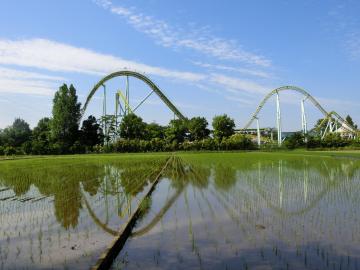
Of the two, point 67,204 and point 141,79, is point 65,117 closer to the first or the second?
point 141,79

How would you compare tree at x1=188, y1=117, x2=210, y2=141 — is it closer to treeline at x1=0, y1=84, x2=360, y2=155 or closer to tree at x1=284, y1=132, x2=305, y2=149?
treeline at x1=0, y1=84, x2=360, y2=155

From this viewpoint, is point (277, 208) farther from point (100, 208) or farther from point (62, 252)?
point (62, 252)

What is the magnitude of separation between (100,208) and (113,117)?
52008 mm

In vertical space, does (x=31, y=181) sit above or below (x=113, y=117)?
below

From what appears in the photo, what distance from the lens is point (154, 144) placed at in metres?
56.8

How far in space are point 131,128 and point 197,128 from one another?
1092cm

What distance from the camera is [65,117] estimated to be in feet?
190

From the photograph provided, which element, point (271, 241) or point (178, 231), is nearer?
point (271, 241)

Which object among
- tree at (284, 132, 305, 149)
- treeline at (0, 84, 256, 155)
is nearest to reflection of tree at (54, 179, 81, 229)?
treeline at (0, 84, 256, 155)

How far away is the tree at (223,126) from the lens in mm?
64438

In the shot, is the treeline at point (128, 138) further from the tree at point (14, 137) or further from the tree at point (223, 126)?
the tree at point (14, 137)

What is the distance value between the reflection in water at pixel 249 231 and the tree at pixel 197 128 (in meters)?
52.0

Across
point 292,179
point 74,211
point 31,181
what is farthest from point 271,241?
point 31,181

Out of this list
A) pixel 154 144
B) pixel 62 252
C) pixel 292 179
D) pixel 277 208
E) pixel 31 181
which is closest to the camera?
pixel 62 252
